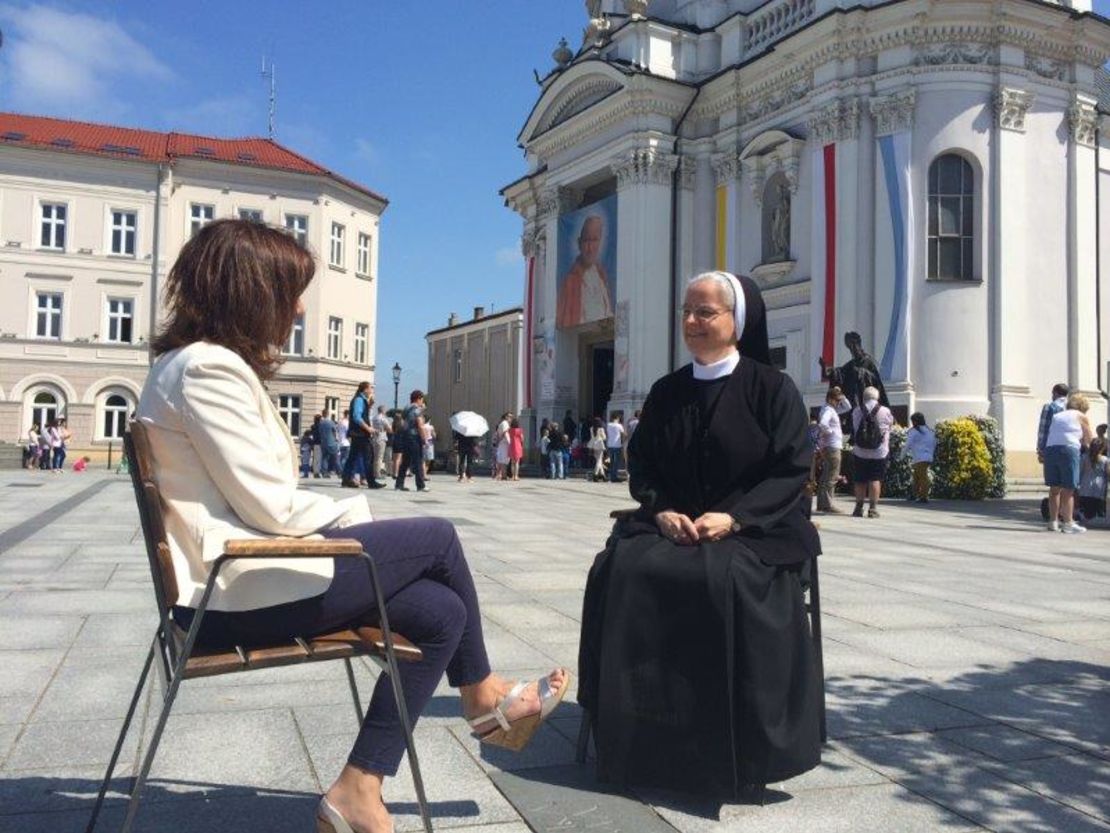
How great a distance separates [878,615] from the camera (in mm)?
6090

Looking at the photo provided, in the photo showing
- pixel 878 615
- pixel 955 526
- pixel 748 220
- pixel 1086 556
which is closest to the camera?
pixel 878 615

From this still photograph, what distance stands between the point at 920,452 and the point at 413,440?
931 cm

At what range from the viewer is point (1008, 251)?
22.7 metres

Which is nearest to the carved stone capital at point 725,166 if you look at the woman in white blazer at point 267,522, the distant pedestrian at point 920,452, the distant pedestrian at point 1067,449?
the distant pedestrian at point 920,452

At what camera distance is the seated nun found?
3.01m

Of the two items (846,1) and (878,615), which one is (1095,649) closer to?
(878,615)

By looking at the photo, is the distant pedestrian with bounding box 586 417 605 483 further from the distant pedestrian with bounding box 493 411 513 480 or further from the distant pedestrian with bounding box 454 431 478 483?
the distant pedestrian with bounding box 454 431 478 483

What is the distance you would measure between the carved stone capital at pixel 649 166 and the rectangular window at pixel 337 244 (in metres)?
22.1

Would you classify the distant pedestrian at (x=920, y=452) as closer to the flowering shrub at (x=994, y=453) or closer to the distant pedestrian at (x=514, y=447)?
the flowering shrub at (x=994, y=453)

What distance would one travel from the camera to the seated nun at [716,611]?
9.88 feet

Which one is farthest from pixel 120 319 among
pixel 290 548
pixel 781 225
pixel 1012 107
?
pixel 290 548

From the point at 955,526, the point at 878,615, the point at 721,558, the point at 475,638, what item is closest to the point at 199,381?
the point at 475,638

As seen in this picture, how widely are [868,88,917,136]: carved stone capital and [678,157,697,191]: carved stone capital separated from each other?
20.8 ft

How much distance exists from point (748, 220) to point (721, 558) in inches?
993
